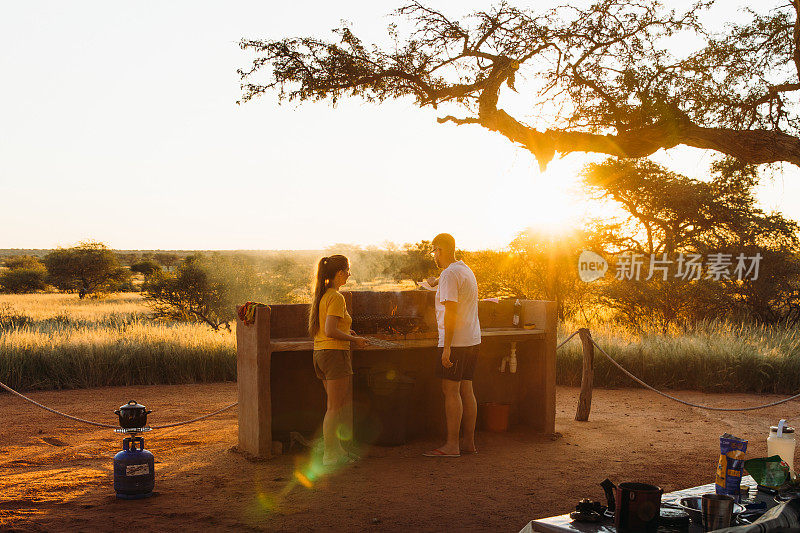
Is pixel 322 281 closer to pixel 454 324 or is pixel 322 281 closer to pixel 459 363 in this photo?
pixel 454 324

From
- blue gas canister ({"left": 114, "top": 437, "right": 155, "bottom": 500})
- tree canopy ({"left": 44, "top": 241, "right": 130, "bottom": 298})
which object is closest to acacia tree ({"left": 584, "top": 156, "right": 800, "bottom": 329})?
blue gas canister ({"left": 114, "top": 437, "right": 155, "bottom": 500})

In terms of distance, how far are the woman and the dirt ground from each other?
1.72 ft

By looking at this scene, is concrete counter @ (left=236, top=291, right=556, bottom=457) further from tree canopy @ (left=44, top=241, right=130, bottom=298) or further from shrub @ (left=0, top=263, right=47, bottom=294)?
shrub @ (left=0, top=263, right=47, bottom=294)

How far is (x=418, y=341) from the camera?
812cm

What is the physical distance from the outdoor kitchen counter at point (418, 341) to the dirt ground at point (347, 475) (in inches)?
45.5

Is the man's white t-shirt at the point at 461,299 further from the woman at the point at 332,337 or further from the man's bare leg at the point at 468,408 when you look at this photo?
the woman at the point at 332,337

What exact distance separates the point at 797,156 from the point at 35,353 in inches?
509

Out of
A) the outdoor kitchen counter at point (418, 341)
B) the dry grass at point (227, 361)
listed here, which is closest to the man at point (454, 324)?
the outdoor kitchen counter at point (418, 341)

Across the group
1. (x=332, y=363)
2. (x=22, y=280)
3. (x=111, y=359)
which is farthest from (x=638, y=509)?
(x=22, y=280)

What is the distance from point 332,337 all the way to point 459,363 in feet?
4.38

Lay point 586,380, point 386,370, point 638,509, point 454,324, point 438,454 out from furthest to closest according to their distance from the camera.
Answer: point 586,380 < point 386,370 < point 438,454 < point 454,324 < point 638,509

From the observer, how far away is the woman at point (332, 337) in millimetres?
7043

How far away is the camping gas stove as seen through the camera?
6133mm

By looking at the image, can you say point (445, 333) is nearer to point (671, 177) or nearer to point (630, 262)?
point (630, 262)
